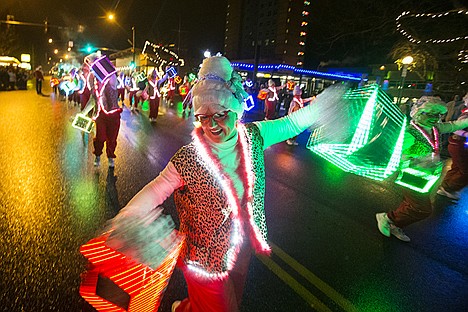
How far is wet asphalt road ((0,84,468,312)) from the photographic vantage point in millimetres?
2971

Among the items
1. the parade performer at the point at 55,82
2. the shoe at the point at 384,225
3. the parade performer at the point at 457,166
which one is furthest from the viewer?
the parade performer at the point at 55,82

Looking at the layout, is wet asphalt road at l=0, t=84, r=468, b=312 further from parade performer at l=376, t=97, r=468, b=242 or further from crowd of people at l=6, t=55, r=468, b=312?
crowd of people at l=6, t=55, r=468, b=312

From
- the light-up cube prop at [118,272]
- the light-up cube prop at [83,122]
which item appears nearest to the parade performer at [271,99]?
the light-up cube prop at [83,122]

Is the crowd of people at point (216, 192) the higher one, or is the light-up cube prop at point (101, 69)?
the light-up cube prop at point (101, 69)

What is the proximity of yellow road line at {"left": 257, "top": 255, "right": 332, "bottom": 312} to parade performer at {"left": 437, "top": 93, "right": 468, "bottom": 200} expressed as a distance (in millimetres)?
4717

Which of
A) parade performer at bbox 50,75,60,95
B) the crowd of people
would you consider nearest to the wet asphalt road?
the crowd of people

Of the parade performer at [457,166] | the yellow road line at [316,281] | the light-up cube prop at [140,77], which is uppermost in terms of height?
the light-up cube prop at [140,77]

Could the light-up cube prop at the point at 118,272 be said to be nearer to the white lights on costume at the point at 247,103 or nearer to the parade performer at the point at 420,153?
the white lights on costume at the point at 247,103

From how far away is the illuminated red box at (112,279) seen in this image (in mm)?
1378

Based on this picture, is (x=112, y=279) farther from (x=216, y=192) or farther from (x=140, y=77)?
(x=140, y=77)

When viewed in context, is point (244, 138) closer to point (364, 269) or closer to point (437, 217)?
point (364, 269)

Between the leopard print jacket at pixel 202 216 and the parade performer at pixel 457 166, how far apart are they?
5.80 m

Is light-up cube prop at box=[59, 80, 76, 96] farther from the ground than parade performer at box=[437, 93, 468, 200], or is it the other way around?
light-up cube prop at box=[59, 80, 76, 96]

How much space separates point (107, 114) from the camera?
6.31 meters
